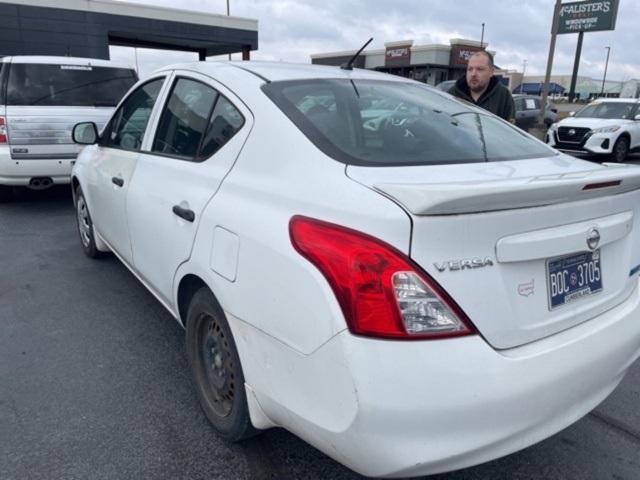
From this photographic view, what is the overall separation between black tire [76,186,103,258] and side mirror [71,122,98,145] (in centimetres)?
51

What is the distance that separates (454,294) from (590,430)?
158 cm

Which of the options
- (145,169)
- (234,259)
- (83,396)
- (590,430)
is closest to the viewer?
(234,259)

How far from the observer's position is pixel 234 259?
202cm

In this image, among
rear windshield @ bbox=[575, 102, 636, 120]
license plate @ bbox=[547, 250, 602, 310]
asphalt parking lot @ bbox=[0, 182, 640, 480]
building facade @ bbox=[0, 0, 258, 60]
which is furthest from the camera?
building facade @ bbox=[0, 0, 258, 60]

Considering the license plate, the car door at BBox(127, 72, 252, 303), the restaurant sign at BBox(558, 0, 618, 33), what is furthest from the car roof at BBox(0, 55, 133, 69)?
the restaurant sign at BBox(558, 0, 618, 33)

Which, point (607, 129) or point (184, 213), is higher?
point (184, 213)

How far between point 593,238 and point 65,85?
6.79 metres

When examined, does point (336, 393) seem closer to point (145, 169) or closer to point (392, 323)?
point (392, 323)

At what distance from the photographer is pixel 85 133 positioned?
429cm

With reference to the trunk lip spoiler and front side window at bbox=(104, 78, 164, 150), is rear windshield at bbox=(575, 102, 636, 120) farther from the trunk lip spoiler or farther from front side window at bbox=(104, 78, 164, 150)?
the trunk lip spoiler

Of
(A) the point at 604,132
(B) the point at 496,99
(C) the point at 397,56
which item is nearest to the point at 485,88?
(B) the point at 496,99

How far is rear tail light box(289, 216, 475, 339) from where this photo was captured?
5.14ft

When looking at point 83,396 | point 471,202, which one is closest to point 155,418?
point 83,396

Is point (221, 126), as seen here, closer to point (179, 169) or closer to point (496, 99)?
point (179, 169)
